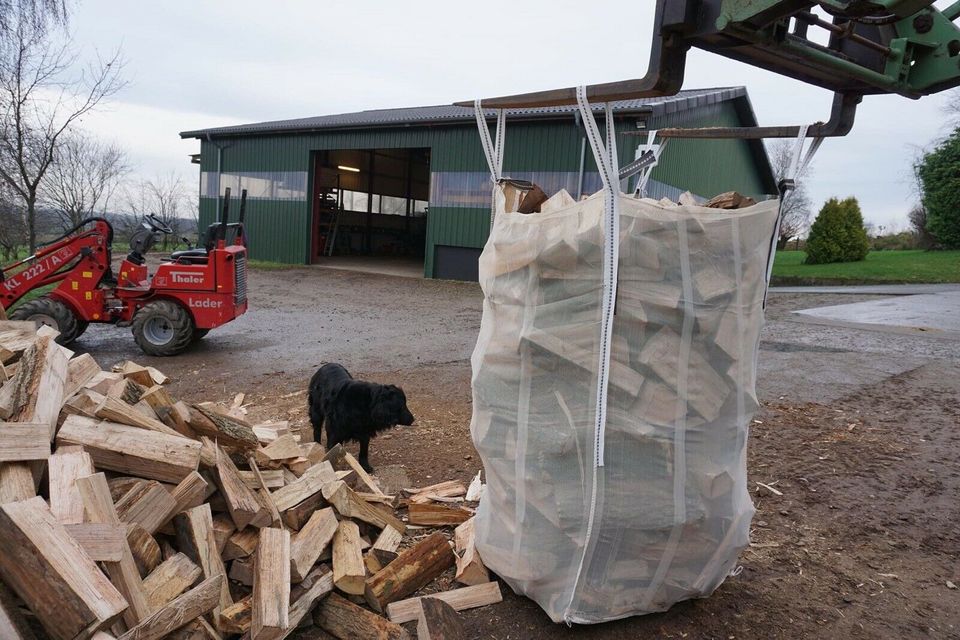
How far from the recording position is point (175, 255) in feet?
Result: 28.8

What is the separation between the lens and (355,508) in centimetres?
345

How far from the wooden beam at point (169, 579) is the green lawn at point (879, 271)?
24.0m

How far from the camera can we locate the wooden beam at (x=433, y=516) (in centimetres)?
368

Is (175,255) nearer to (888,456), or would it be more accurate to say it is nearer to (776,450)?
(776,450)

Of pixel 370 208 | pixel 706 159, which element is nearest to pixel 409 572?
pixel 706 159

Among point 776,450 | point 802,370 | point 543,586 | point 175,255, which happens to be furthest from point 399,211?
point 543,586

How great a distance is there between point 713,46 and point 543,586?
2173 mm

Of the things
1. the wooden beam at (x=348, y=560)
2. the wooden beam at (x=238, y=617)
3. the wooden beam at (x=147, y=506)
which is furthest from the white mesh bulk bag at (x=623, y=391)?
the wooden beam at (x=147, y=506)

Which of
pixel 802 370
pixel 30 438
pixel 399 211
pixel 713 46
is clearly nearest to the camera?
pixel 713 46

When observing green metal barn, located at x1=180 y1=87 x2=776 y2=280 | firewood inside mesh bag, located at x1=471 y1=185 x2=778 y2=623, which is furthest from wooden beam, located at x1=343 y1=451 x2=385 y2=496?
green metal barn, located at x1=180 y1=87 x2=776 y2=280

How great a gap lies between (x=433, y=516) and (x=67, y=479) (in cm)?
188

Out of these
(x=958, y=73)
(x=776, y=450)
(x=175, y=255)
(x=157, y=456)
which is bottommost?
(x=776, y=450)

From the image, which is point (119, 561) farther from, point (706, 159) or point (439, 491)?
point (706, 159)

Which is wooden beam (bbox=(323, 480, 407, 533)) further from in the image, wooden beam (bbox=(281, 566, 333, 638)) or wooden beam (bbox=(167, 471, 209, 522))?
wooden beam (bbox=(167, 471, 209, 522))
